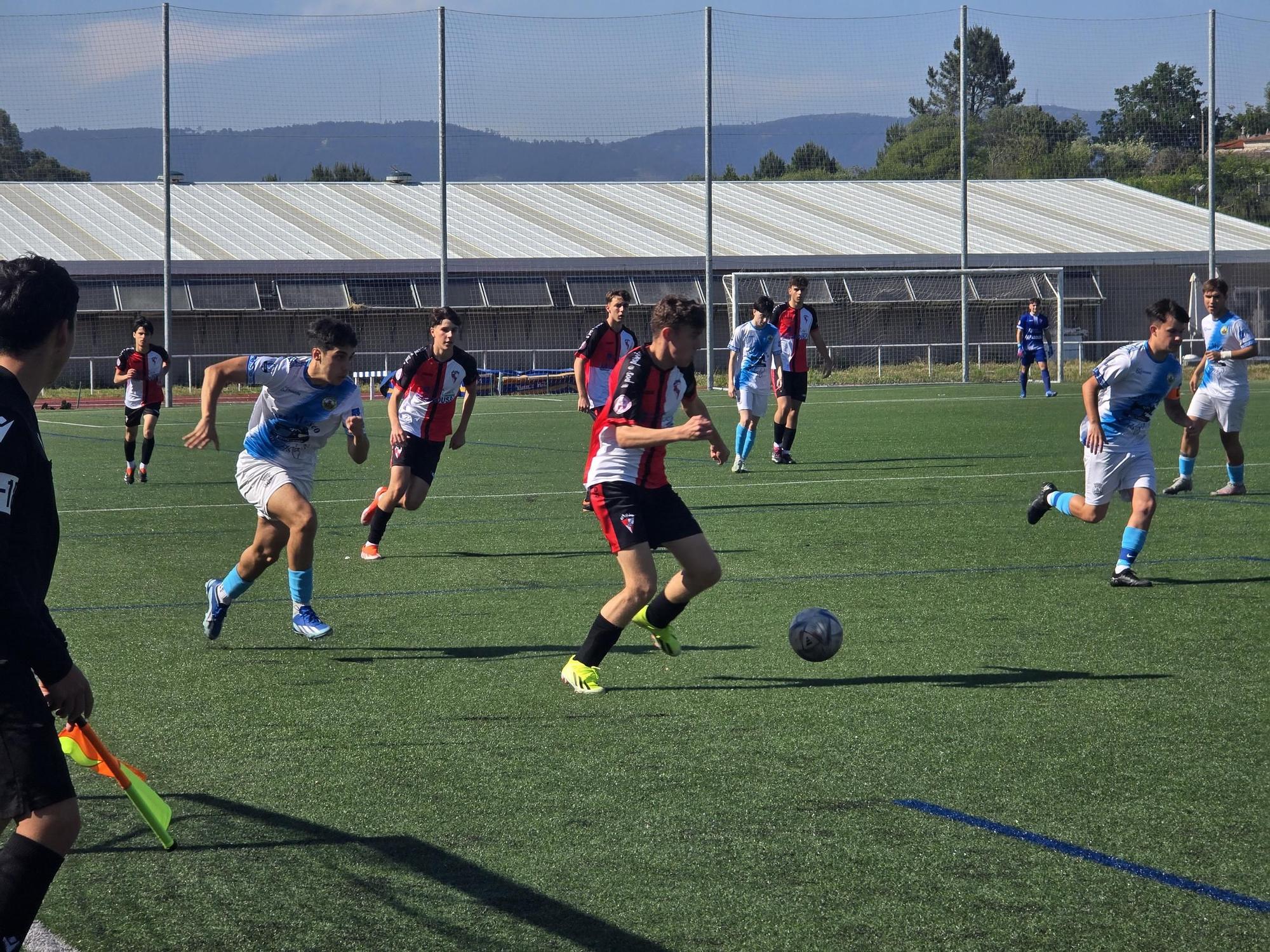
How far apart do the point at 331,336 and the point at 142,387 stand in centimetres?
1066

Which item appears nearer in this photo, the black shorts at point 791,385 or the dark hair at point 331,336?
the dark hair at point 331,336

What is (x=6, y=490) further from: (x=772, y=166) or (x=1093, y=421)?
(x=772, y=166)

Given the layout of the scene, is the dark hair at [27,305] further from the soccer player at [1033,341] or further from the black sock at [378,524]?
the soccer player at [1033,341]

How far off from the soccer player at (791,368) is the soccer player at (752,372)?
591 millimetres

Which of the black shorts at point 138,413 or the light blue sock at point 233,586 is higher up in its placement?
the black shorts at point 138,413

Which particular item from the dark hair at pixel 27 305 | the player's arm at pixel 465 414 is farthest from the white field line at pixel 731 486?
the dark hair at pixel 27 305

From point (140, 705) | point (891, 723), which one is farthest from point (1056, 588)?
point (140, 705)

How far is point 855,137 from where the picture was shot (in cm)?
5550

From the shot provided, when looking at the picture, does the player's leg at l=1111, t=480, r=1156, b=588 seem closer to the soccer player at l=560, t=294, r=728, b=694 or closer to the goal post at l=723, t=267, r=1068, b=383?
the soccer player at l=560, t=294, r=728, b=694

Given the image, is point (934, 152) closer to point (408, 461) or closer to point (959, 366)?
point (959, 366)

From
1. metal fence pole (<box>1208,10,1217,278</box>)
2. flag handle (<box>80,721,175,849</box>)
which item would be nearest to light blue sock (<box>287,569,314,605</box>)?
flag handle (<box>80,721,175,849</box>)

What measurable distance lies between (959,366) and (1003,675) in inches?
1225

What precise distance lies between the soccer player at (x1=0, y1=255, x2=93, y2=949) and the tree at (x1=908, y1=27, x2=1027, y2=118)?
34.3 meters

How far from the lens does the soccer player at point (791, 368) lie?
695 inches
